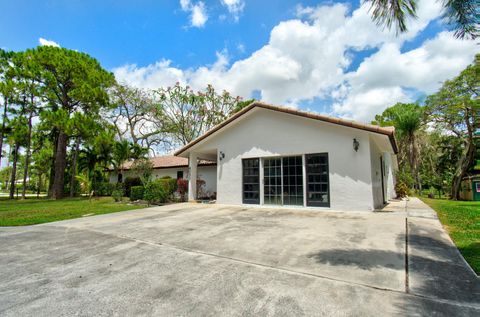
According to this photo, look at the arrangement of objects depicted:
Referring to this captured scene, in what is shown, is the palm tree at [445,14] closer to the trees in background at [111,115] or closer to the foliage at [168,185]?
the foliage at [168,185]

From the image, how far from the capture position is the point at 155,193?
14586 millimetres

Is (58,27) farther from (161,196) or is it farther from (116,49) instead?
(161,196)

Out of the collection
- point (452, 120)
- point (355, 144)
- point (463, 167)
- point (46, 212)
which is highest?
point (452, 120)

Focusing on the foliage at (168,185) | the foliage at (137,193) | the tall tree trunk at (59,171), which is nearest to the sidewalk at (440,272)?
the foliage at (168,185)

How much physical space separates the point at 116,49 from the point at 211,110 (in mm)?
12198

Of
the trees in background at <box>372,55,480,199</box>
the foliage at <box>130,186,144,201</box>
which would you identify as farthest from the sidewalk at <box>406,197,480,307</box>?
the foliage at <box>130,186,144,201</box>

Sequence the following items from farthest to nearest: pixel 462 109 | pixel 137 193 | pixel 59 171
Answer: pixel 59 171, pixel 462 109, pixel 137 193

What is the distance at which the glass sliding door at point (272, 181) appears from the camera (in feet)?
37.4

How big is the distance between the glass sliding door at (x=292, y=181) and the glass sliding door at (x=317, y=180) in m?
0.39

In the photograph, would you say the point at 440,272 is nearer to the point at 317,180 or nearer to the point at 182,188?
the point at 317,180

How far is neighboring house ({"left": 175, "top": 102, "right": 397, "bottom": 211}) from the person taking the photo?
952 centimetres

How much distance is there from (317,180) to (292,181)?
1.16 m

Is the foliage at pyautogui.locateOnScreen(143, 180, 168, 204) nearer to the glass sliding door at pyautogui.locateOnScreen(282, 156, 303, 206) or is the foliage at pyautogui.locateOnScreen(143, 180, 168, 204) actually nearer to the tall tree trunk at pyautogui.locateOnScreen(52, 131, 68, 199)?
the glass sliding door at pyautogui.locateOnScreen(282, 156, 303, 206)

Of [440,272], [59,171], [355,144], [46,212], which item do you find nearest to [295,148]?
[355,144]
